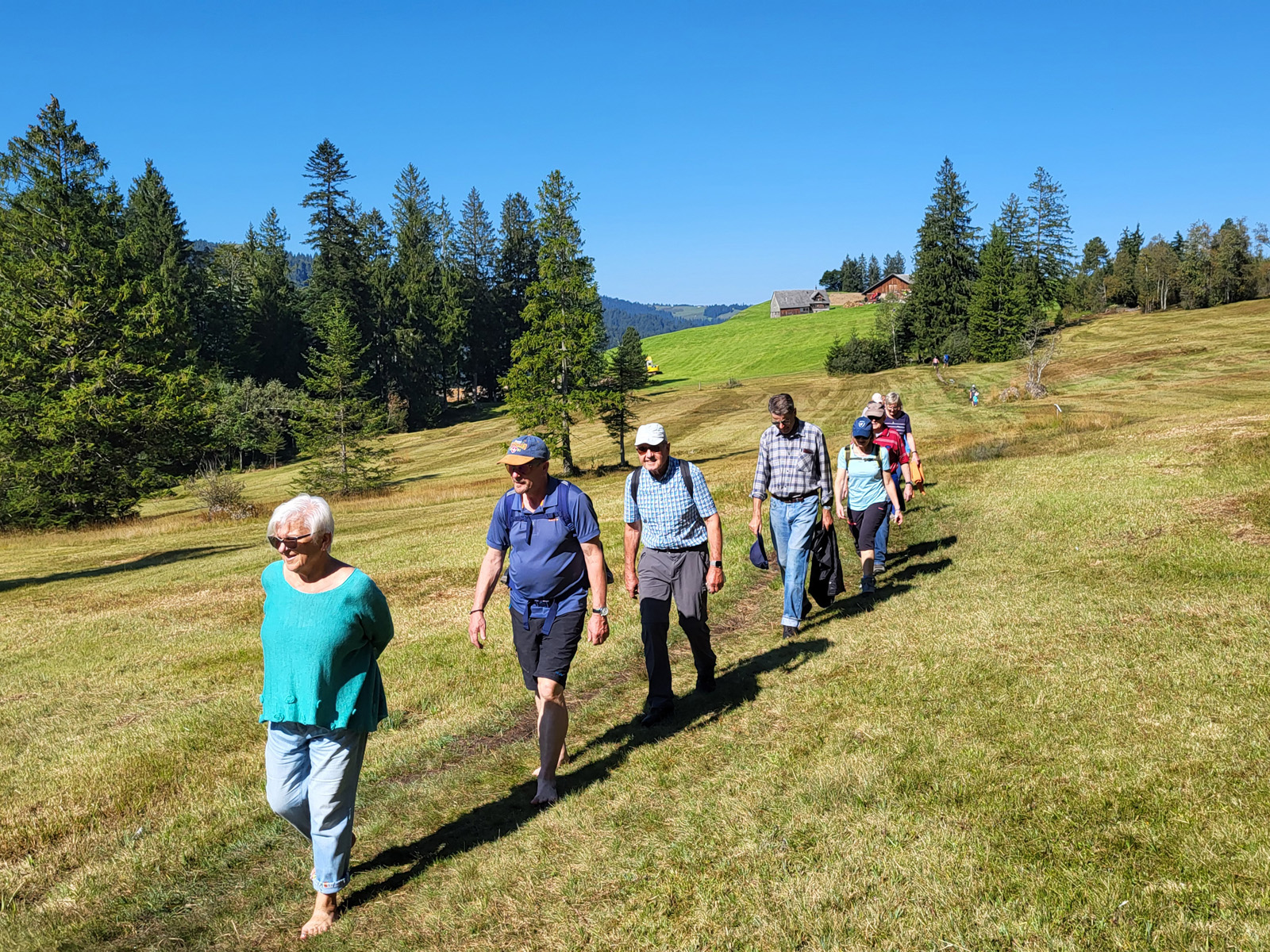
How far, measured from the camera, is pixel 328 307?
6500cm

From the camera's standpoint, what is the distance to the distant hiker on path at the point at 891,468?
10133mm

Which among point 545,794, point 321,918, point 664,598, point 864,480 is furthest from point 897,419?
point 321,918

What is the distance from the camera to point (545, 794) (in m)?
5.32

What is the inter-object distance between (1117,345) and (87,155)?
70.9m

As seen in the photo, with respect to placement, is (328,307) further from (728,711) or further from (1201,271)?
(1201,271)

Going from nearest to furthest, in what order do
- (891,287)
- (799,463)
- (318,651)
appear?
(318,651)
(799,463)
(891,287)

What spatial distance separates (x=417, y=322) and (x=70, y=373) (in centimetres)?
4002

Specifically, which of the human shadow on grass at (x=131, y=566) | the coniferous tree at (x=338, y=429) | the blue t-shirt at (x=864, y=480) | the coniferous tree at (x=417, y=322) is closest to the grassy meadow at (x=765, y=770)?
the blue t-shirt at (x=864, y=480)

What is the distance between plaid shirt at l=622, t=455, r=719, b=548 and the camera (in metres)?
6.43

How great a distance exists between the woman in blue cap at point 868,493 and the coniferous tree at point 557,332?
1131 inches

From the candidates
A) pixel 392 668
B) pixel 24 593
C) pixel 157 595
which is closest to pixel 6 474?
pixel 24 593

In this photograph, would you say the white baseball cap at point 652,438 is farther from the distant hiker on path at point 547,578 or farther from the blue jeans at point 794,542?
the blue jeans at point 794,542

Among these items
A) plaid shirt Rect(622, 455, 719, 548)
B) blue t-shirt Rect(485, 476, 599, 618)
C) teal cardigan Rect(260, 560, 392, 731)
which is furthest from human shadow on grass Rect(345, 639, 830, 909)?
plaid shirt Rect(622, 455, 719, 548)

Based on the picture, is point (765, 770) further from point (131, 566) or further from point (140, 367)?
point (140, 367)
